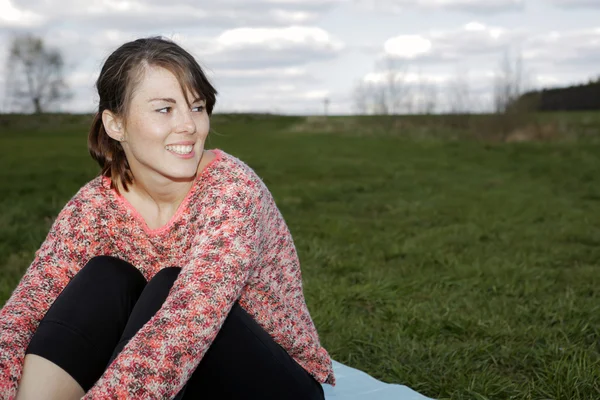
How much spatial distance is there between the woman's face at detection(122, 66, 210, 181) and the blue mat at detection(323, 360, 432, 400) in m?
1.05

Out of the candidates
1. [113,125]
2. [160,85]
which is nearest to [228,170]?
[160,85]

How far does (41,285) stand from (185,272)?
53 cm

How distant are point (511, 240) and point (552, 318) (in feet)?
7.46

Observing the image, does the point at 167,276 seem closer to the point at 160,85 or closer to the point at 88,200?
the point at 88,200

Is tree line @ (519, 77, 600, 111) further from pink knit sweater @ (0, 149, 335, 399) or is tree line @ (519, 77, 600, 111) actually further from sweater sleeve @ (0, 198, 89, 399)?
sweater sleeve @ (0, 198, 89, 399)

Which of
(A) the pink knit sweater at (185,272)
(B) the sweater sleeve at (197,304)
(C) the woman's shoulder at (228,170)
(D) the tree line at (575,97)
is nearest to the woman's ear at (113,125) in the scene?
(A) the pink knit sweater at (185,272)

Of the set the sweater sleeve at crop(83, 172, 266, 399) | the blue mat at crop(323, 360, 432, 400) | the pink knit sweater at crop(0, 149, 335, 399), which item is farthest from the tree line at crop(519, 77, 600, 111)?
the sweater sleeve at crop(83, 172, 266, 399)

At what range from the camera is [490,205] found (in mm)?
7637

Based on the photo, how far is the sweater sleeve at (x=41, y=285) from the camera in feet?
5.75

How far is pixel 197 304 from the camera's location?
1.57m

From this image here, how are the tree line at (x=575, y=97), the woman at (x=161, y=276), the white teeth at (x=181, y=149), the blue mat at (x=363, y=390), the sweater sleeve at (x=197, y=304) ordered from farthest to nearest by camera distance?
the tree line at (x=575, y=97) → the blue mat at (x=363, y=390) → the white teeth at (x=181, y=149) → the woman at (x=161, y=276) → the sweater sleeve at (x=197, y=304)

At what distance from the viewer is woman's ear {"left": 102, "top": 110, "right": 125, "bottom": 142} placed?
1.98 meters

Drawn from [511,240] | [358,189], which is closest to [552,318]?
[511,240]

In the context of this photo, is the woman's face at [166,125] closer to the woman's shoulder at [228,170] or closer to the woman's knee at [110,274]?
the woman's shoulder at [228,170]
